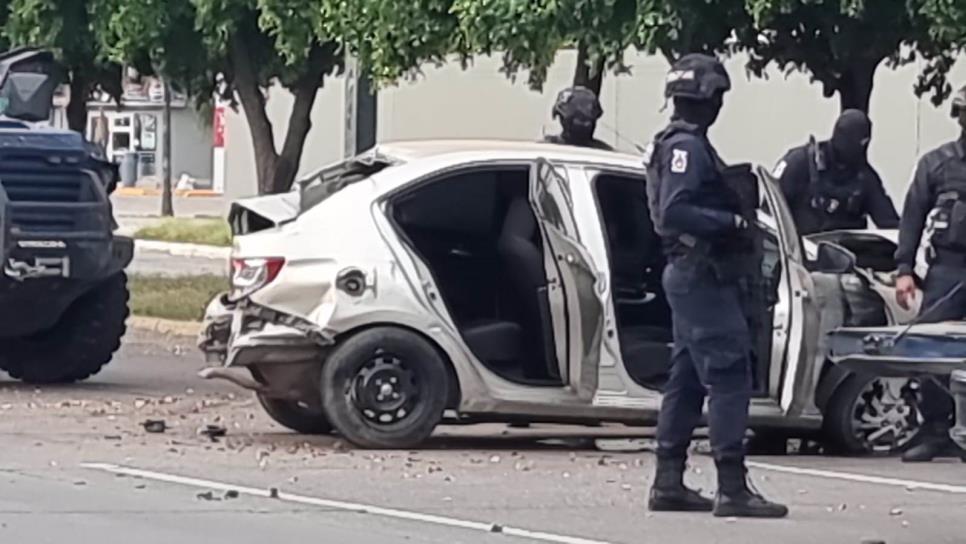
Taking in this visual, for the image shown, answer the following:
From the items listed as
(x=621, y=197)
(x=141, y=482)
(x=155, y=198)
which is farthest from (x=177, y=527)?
(x=155, y=198)

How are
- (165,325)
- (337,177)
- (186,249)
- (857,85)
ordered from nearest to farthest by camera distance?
(337,177)
(857,85)
(165,325)
(186,249)

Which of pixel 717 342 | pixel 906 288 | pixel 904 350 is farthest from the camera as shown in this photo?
pixel 906 288

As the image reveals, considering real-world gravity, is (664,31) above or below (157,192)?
above

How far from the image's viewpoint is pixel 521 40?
16.7 metres

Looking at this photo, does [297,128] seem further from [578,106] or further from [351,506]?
[351,506]

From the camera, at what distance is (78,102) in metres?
24.5

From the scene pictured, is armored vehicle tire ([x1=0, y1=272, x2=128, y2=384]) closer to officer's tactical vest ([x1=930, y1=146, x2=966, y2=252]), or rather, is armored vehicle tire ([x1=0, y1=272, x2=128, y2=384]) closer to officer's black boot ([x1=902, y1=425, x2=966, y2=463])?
officer's black boot ([x1=902, y1=425, x2=966, y2=463])

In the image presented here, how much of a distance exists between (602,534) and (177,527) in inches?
66.0

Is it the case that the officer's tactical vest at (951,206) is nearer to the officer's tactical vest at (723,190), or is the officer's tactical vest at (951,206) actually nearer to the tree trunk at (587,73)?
the officer's tactical vest at (723,190)

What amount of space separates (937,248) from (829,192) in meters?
1.59

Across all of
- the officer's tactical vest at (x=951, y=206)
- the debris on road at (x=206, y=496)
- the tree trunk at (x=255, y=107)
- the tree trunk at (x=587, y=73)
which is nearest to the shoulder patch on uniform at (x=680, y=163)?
the debris on road at (x=206, y=496)

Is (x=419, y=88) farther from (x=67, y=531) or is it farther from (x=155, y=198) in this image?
(x=67, y=531)

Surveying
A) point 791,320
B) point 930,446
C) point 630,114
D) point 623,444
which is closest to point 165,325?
point 623,444

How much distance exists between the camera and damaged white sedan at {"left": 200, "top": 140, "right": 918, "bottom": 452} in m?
11.7
